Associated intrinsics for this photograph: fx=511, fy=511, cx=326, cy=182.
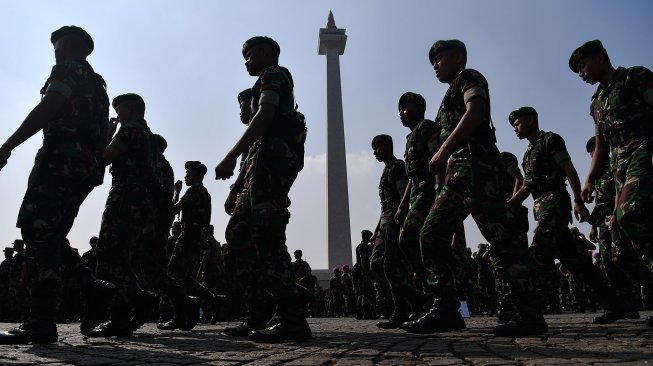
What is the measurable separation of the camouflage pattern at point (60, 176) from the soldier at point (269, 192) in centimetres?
125

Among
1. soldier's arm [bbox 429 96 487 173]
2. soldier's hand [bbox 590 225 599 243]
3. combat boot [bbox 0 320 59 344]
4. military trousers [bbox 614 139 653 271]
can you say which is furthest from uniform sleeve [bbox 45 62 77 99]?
soldier's hand [bbox 590 225 599 243]

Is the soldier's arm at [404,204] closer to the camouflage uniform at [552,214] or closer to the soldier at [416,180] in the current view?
the soldier at [416,180]

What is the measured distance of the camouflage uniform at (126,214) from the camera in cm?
462

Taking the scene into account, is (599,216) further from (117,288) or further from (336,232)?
(336,232)

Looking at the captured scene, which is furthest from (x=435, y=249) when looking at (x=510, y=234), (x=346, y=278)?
(x=346, y=278)

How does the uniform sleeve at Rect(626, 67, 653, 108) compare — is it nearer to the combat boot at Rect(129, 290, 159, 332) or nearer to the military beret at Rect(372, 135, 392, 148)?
the military beret at Rect(372, 135, 392, 148)

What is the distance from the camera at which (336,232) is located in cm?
3650

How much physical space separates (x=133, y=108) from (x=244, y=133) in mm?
2371

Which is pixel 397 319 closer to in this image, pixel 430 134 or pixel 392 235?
pixel 392 235

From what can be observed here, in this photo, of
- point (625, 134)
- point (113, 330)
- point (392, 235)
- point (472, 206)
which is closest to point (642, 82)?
point (625, 134)

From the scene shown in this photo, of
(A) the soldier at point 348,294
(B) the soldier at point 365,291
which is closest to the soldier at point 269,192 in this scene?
(B) the soldier at point 365,291

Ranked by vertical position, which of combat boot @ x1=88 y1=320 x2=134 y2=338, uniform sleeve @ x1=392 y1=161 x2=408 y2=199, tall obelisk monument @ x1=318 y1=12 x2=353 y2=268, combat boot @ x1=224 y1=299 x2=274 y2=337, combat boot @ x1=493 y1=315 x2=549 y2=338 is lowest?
combat boot @ x1=493 y1=315 x2=549 y2=338

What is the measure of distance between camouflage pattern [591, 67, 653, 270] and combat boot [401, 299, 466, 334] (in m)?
1.31

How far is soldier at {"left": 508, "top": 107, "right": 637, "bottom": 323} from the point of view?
491cm
